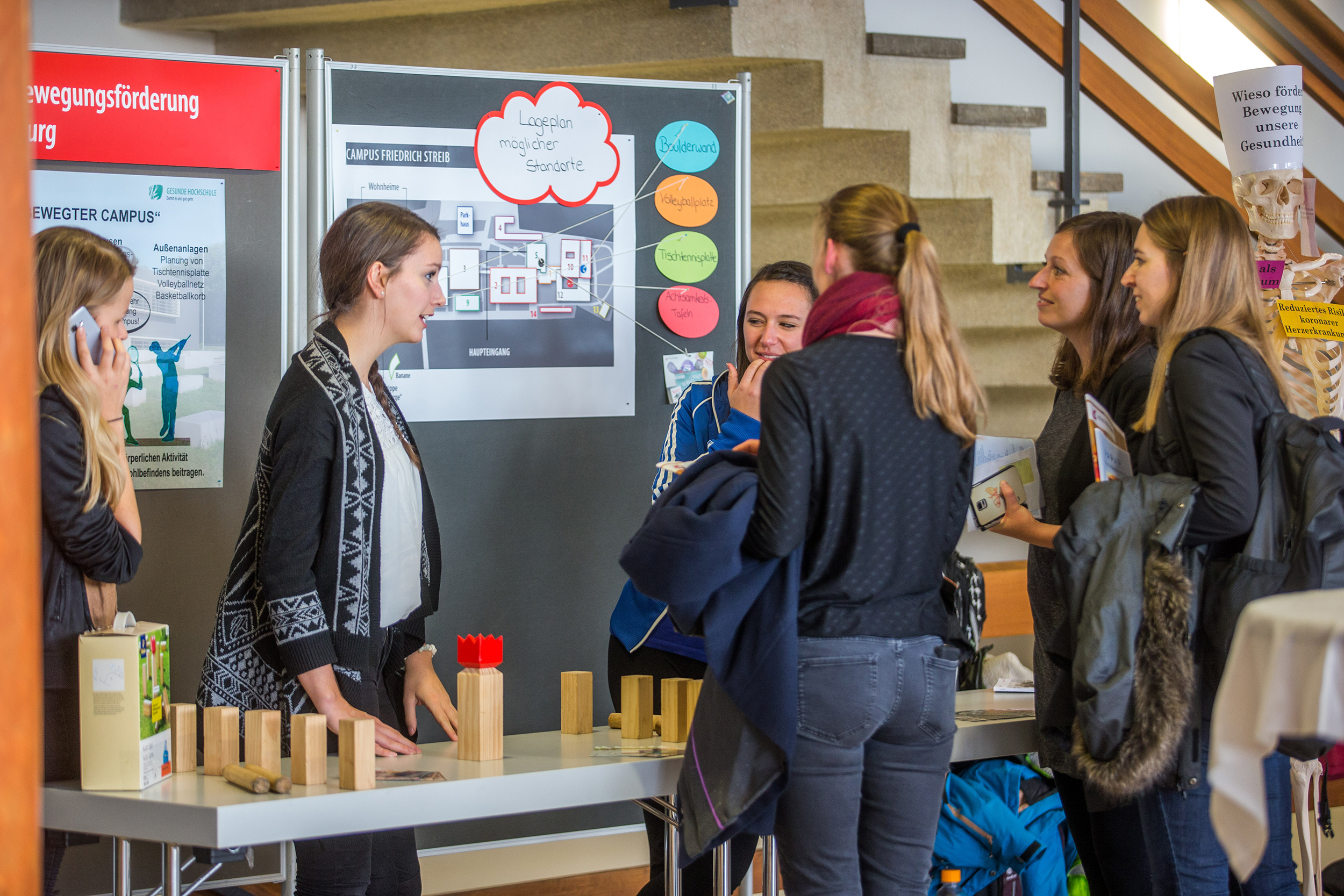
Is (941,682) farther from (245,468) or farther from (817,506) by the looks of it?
(245,468)

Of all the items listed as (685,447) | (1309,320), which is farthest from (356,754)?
(1309,320)

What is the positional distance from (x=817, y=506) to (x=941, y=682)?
31 cm

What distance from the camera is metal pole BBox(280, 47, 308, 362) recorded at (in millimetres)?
2770

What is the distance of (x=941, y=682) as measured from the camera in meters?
1.60

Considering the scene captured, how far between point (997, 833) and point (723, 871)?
27.7 inches

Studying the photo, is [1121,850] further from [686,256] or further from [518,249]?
[518,249]

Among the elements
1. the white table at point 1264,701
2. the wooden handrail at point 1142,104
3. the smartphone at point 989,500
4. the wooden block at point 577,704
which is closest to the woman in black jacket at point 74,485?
the wooden block at point 577,704

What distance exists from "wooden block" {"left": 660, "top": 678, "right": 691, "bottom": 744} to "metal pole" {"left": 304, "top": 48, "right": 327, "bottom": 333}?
135 cm

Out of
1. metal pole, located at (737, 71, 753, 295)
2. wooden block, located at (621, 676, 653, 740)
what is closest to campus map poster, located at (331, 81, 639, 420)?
metal pole, located at (737, 71, 753, 295)

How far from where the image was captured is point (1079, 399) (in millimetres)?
2145

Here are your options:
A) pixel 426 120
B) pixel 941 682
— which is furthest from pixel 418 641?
pixel 426 120

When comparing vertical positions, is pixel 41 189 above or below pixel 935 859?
above

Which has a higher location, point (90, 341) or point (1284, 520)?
point (90, 341)

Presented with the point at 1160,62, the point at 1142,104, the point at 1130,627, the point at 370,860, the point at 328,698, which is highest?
the point at 1160,62
